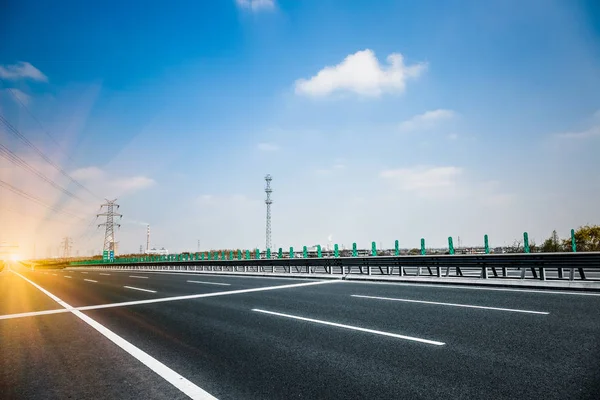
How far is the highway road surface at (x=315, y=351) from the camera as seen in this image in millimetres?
3607

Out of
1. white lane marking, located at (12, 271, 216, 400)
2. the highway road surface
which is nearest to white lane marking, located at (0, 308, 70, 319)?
the highway road surface

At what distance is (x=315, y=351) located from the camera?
4.89m

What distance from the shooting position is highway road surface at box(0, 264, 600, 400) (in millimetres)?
3607

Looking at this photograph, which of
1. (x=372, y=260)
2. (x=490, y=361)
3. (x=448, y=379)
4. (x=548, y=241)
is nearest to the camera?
(x=448, y=379)

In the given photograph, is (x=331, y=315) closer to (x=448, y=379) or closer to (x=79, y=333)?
(x=448, y=379)

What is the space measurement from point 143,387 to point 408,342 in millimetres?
3664

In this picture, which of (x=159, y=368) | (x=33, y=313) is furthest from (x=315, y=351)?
(x=33, y=313)

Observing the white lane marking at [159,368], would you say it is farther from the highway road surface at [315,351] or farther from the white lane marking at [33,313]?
the white lane marking at [33,313]

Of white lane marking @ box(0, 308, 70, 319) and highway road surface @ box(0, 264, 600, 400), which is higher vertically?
highway road surface @ box(0, 264, 600, 400)

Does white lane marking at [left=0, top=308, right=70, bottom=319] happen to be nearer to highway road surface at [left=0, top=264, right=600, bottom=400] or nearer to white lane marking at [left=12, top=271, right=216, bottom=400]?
highway road surface at [left=0, top=264, right=600, bottom=400]

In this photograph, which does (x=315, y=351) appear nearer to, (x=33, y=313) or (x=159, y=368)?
(x=159, y=368)

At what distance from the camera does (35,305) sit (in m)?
10.6

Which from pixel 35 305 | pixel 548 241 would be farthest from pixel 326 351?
pixel 548 241

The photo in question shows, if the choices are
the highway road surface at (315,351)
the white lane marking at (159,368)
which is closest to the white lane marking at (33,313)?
the highway road surface at (315,351)
